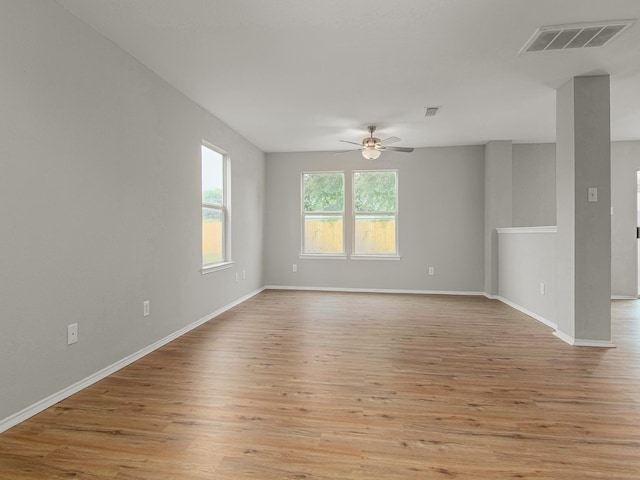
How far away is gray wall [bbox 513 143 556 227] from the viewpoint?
242 inches

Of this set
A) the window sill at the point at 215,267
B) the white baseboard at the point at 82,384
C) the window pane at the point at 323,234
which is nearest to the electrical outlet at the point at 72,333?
the white baseboard at the point at 82,384

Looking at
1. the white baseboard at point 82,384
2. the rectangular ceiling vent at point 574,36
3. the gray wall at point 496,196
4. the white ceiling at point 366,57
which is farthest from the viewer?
the gray wall at point 496,196

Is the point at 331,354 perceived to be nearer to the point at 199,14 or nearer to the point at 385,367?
the point at 385,367

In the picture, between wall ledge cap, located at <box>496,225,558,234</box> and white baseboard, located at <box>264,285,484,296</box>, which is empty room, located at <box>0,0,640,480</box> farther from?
white baseboard, located at <box>264,285,484,296</box>

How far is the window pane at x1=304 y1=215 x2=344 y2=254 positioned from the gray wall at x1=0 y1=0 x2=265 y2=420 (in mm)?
3090

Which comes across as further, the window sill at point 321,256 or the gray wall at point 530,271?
the window sill at point 321,256

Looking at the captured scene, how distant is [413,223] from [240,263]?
3.02 meters

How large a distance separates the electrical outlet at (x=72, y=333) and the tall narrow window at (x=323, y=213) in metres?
4.58

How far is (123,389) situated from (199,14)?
2517 millimetres

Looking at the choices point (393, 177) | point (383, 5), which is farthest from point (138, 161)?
point (393, 177)

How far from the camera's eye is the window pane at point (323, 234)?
22.1ft

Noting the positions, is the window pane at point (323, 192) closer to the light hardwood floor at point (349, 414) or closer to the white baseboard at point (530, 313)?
the white baseboard at point (530, 313)

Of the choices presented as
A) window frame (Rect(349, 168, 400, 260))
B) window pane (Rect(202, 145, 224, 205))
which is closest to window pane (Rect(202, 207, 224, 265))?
window pane (Rect(202, 145, 224, 205))

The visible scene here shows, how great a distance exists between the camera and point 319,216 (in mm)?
6785
